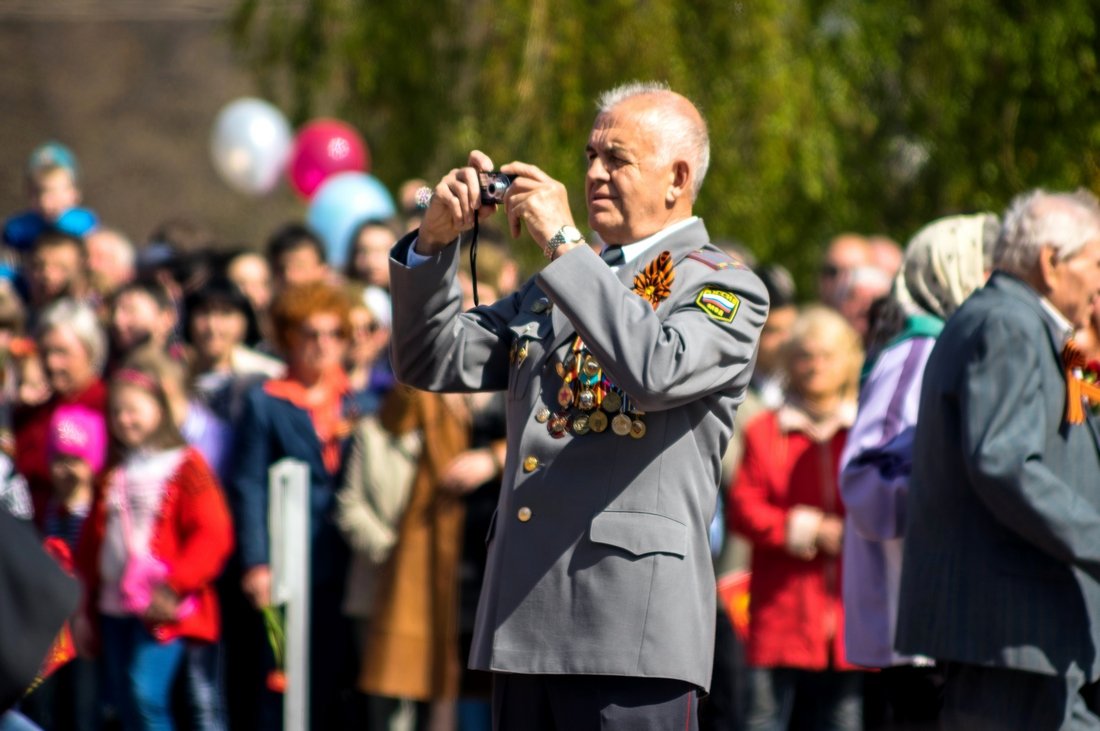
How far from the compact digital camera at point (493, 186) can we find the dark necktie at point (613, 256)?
285 mm

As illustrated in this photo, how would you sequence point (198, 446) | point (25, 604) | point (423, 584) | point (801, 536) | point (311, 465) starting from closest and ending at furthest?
point (25, 604), point (801, 536), point (423, 584), point (311, 465), point (198, 446)

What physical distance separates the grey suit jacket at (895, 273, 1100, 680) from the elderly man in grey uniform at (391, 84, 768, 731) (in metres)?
0.74

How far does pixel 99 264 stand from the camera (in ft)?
30.3

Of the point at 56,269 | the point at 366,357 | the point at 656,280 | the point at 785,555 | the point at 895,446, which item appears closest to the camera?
the point at 656,280

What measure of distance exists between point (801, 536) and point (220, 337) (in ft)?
9.59

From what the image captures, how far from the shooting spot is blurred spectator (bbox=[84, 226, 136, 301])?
9039 mm

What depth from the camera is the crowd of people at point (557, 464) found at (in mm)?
3508

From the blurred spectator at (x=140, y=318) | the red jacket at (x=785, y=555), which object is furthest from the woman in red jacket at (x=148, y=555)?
the red jacket at (x=785, y=555)

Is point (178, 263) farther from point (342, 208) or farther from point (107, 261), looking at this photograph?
point (342, 208)

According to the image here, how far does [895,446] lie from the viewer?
15.3 ft

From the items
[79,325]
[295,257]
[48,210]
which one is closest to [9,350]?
[79,325]

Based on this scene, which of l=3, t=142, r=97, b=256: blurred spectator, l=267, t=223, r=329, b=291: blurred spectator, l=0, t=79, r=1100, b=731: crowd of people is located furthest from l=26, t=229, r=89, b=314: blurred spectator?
l=267, t=223, r=329, b=291: blurred spectator

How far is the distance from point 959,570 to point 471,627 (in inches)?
95.6

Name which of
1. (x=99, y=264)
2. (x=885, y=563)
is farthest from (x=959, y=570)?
(x=99, y=264)
